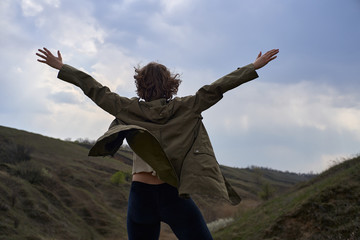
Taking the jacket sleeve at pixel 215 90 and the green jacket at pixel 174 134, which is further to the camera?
the jacket sleeve at pixel 215 90

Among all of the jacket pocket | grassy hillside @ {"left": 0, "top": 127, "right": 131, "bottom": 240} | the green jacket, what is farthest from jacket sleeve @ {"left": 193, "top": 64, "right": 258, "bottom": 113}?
grassy hillside @ {"left": 0, "top": 127, "right": 131, "bottom": 240}

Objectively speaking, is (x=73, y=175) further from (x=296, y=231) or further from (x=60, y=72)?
(x=60, y=72)

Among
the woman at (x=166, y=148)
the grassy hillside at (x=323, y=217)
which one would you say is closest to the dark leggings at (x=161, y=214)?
the woman at (x=166, y=148)

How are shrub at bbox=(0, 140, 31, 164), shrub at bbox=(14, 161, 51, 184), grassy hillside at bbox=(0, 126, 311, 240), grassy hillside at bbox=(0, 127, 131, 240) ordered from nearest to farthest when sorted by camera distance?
grassy hillside at bbox=(0, 127, 131, 240) < grassy hillside at bbox=(0, 126, 311, 240) < shrub at bbox=(14, 161, 51, 184) < shrub at bbox=(0, 140, 31, 164)

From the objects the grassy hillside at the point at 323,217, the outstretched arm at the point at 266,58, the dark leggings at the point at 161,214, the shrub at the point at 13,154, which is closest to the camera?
the dark leggings at the point at 161,214

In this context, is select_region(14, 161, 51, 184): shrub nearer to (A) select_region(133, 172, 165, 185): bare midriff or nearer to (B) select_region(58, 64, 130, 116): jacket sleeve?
(B) select_region(58, 64, 130, 116): jacket sleeve

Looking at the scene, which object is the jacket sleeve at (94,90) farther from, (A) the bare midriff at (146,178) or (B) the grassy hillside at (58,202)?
(B) the grassy hillside at (58,202)

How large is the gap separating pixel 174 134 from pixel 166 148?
14 centimetres

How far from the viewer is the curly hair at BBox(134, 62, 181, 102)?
3088mm

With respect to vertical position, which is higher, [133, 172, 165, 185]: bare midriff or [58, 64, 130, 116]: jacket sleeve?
[58, 64, 130, 116]: jacket sleeve

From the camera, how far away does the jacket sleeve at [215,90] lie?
111 inches

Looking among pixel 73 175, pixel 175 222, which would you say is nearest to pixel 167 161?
pixel 175 222

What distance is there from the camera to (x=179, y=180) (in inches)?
105

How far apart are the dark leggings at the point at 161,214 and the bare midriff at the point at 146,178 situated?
3 cm
